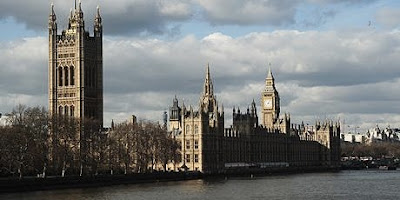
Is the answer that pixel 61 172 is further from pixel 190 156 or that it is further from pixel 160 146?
pixel 190 156

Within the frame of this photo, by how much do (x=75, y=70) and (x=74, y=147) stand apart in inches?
1846

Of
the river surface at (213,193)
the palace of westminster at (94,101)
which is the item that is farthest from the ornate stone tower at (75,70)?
the river surface at (213,193)

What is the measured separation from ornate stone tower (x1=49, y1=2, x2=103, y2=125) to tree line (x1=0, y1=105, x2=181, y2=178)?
2055 centimetres

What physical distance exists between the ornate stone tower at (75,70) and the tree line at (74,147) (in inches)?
809

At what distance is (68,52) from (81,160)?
174 feet

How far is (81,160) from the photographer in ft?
377

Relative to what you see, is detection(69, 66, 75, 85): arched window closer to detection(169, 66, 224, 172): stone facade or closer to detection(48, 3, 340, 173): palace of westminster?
detection(48, 3, 340, 173): palace of westminster

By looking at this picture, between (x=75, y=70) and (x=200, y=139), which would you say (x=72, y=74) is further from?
(x=200, y=139)

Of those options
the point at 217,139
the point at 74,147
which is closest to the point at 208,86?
the point at 217,139

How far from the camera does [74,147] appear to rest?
11781 cm

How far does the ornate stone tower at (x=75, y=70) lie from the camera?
531ft

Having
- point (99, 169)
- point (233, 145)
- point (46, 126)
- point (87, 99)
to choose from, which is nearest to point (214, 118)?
point (233, 145)

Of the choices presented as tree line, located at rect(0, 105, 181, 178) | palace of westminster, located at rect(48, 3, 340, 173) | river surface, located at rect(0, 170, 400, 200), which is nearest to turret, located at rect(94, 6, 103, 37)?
palace of westminster, located at rect(48, 3, 340, 173)

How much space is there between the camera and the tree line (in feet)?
330
